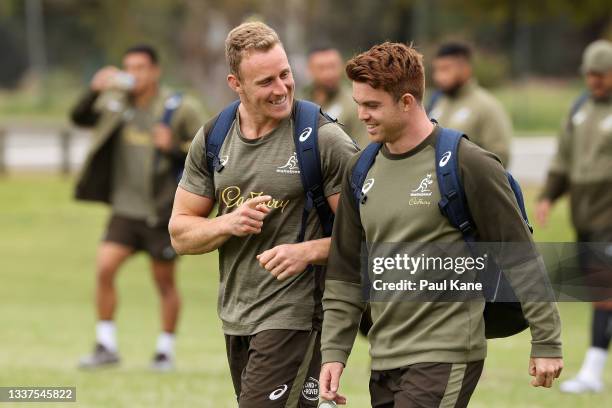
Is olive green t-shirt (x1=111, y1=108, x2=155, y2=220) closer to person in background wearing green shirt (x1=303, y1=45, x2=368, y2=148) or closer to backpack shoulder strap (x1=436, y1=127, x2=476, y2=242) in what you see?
person in background wearing green shirt (x1=303, y1=45, x2=368, y2=148)

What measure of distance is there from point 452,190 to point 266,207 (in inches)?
34.3

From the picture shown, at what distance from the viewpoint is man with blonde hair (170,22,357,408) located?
19.4ft

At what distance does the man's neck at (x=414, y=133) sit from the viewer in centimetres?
546

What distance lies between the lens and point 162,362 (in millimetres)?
11500

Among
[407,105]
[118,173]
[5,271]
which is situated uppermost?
[407,105]

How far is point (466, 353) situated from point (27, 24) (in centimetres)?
4156

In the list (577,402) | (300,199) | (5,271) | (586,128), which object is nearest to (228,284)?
(300,199)

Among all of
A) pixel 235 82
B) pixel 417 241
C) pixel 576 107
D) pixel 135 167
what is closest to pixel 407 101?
pixel 417 241

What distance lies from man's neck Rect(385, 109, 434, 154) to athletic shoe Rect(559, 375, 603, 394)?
5.38 metres

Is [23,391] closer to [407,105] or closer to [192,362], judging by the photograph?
[192,362]

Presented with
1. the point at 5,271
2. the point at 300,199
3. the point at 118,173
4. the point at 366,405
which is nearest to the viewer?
the point at 300,199

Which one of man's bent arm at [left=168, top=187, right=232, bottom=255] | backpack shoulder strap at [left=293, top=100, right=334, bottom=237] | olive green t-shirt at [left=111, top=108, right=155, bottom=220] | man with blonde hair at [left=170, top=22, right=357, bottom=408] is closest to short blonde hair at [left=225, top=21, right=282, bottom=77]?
man with blonde hair at [left=170, top=22, right=357, bottom=408]

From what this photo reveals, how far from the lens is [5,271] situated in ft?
64.0

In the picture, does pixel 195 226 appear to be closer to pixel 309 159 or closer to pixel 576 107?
pixel 309 159
